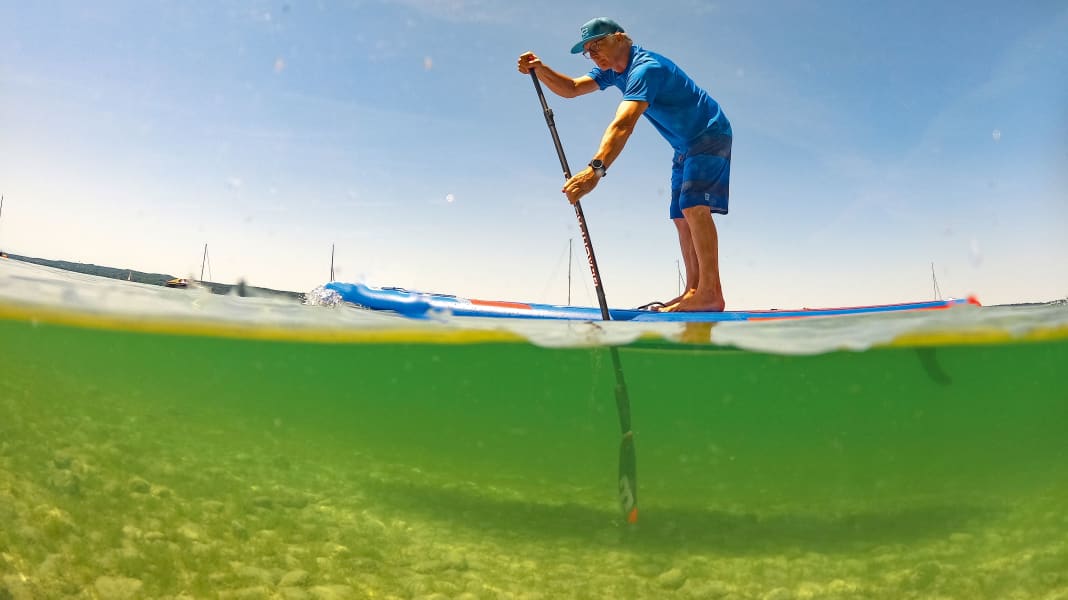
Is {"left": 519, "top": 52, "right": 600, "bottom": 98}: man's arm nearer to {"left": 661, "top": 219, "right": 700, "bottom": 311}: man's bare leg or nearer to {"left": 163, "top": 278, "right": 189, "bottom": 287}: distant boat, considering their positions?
{"left": 661, "top": 219, "right": 700, "bottom": 311}: man's bare leg

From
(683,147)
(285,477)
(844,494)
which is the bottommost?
(844,494)

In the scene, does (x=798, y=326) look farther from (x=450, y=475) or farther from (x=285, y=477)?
A: (x=285, y=477)

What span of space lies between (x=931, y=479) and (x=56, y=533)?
28.8 ft

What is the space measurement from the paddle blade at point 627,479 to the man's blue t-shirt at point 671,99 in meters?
2.38

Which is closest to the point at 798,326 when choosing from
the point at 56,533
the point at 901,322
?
the point at 901,322

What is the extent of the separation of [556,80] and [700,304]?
2220 millimetres

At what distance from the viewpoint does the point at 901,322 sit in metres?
5.22

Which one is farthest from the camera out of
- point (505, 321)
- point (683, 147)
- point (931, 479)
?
point (931, 479)

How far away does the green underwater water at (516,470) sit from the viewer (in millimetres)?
3461

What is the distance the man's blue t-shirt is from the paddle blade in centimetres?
238

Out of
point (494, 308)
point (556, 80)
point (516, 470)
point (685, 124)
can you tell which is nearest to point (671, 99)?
point (685, 124)

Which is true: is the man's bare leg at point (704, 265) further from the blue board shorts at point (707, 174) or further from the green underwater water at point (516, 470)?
the green underwater water at point (516, 470)

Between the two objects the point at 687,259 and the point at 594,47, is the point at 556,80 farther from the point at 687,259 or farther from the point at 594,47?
the point at 687,259

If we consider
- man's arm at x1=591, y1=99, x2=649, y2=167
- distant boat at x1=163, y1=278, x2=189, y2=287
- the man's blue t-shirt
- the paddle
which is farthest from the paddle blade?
distant boat at x1=163, y1=278, x2=189, y2=287
